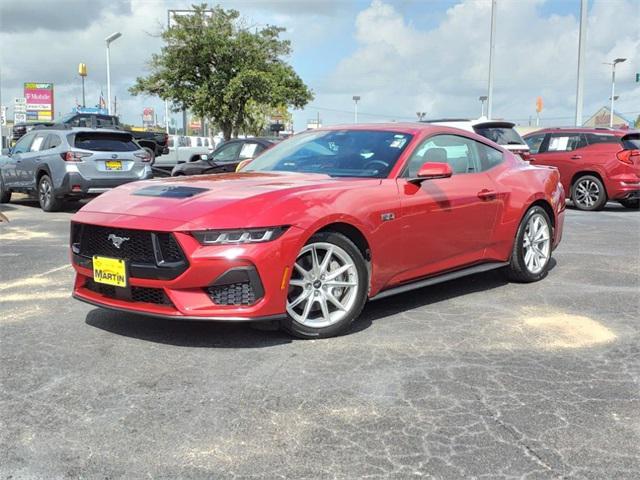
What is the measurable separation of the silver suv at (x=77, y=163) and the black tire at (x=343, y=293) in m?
8.47

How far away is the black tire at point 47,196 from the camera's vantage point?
12.0 m

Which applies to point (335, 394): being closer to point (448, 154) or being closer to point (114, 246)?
point (114, 246)

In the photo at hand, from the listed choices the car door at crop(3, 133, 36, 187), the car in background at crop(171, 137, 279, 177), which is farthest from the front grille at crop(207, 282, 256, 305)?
the car door at crop(3, 133, 36, 187)

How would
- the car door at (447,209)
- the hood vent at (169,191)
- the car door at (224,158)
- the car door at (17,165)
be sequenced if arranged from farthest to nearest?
the car door at (17,165) < the car door at (224,158) < the car door at (447,209) < the hood vent at (169,191)

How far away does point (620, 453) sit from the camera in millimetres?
2783

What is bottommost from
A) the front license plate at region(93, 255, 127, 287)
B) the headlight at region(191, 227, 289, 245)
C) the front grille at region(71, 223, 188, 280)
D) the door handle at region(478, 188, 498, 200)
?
the front license plate at region(93, 255, 127, 287)

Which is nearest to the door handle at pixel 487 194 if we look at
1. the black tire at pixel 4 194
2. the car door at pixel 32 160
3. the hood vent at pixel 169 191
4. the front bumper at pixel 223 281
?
the front bumper at pixel 223 281

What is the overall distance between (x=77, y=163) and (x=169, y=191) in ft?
26.3

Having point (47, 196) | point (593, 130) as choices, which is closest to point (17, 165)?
point (47, 196)

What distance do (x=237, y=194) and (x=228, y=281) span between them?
2.02ft

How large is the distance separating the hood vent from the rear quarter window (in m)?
7.96

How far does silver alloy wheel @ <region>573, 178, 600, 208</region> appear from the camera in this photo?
12930 mm

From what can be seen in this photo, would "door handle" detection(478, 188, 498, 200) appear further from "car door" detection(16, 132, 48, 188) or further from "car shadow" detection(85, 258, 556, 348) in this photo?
"car door" detection(16, 132, 48, 188)

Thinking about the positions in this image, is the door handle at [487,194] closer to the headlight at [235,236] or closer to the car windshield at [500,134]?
the headlight at [235,236]
